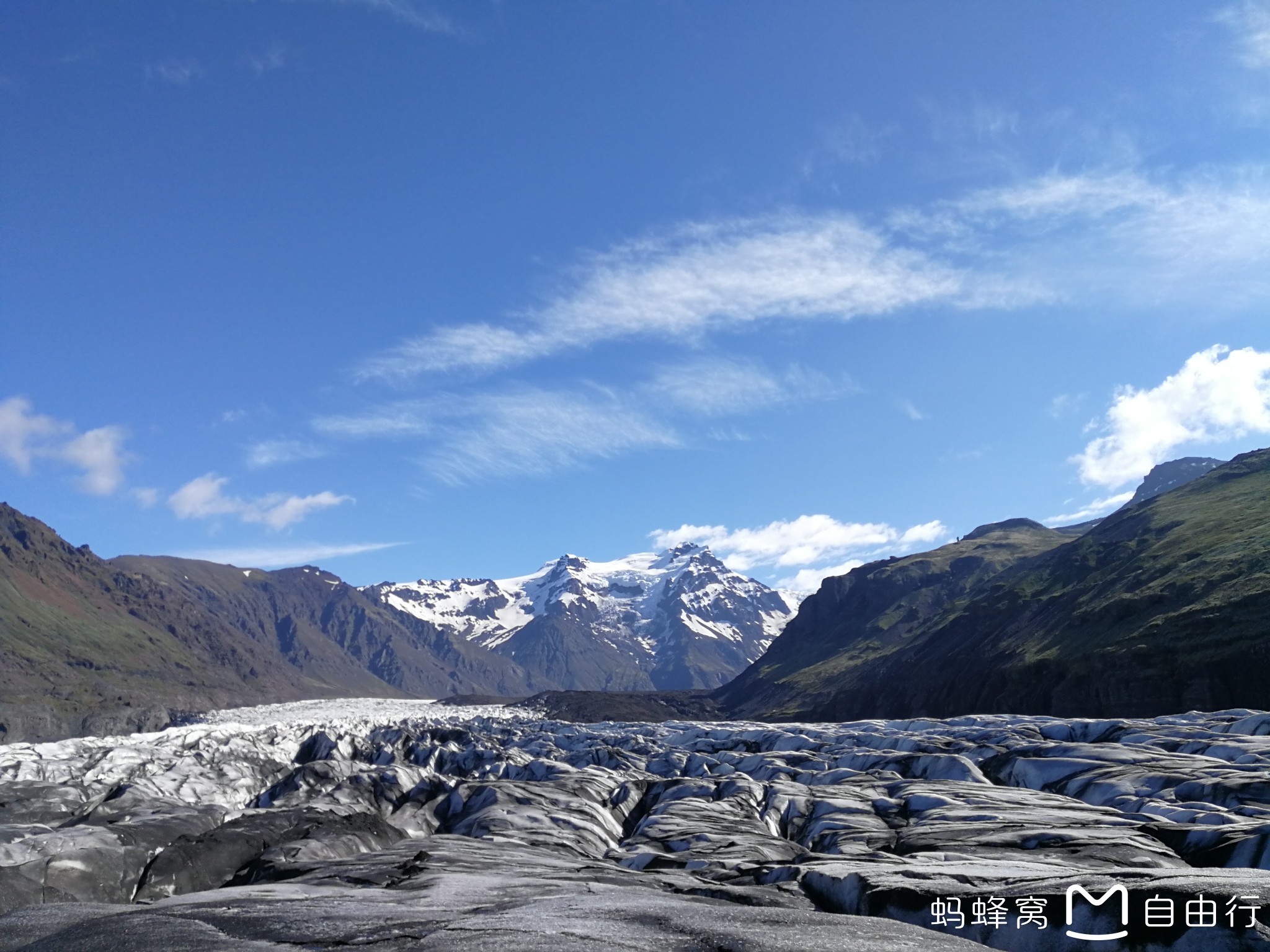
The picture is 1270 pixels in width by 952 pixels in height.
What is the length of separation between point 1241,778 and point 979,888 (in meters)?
19.3

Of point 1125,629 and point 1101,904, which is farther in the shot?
point 1125,629

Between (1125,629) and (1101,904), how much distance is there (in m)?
119

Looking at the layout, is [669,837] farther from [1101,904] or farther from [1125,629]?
[1125,629]

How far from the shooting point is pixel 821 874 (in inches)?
835

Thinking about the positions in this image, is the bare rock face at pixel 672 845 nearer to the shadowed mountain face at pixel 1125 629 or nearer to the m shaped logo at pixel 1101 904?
the m shaped logo at pixel 1101 904

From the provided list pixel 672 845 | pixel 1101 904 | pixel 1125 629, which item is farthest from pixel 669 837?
pixel 1125 629

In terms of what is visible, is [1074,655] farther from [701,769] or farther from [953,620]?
[701,769]

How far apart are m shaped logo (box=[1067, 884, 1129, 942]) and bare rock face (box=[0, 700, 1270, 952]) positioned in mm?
75

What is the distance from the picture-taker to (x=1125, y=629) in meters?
115

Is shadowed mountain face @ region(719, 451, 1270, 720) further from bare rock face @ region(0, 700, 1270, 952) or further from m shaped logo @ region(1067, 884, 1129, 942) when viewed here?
m shaped logo @ region(1067, 884, 1129, 942)

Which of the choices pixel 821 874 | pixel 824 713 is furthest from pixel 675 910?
pixel 824 713

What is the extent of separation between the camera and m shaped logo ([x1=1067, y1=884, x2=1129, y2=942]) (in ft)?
47.3
